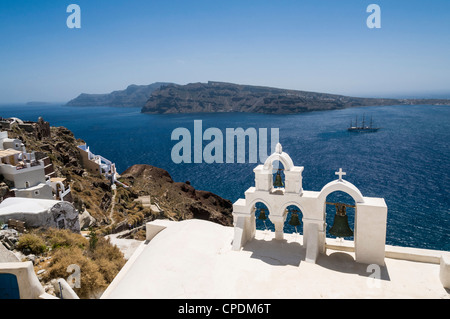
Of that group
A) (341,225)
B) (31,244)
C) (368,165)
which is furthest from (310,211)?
(368,165)

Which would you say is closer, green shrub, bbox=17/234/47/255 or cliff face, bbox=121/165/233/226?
green shrub, bbox=17/234/47/255

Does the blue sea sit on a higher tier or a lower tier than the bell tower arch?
lower

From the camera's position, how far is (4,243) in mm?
11742

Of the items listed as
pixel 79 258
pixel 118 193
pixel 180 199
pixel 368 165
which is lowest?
pixel 180 199

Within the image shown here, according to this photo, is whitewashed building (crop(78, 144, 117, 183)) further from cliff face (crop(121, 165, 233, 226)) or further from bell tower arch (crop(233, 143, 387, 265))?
bell tower arch (crop(233, 143, 387, 265))

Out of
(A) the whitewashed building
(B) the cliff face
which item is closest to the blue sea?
(B) the cliff face

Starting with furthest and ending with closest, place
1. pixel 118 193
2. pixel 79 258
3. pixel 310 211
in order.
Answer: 1. pixel 118 193
2. pixel 79 258
3. pixel 310 211

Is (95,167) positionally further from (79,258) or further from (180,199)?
(79,258)

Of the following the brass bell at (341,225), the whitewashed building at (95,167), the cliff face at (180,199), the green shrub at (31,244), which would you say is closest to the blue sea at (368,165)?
the cliff face at (180,199)

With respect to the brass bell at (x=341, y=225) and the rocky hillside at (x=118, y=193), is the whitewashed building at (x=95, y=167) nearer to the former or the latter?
the rocky hillside at (x=118, y=193)

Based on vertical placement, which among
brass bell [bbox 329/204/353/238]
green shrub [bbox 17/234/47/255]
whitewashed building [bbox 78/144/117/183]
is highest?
brass bell [bbox 329/204/353/238]

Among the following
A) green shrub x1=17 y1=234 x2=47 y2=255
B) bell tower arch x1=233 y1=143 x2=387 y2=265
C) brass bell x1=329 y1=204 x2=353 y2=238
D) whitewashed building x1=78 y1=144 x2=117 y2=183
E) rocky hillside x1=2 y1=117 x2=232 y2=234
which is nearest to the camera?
bell tower arch x1=233 y1=143 x2=387 y2=265
